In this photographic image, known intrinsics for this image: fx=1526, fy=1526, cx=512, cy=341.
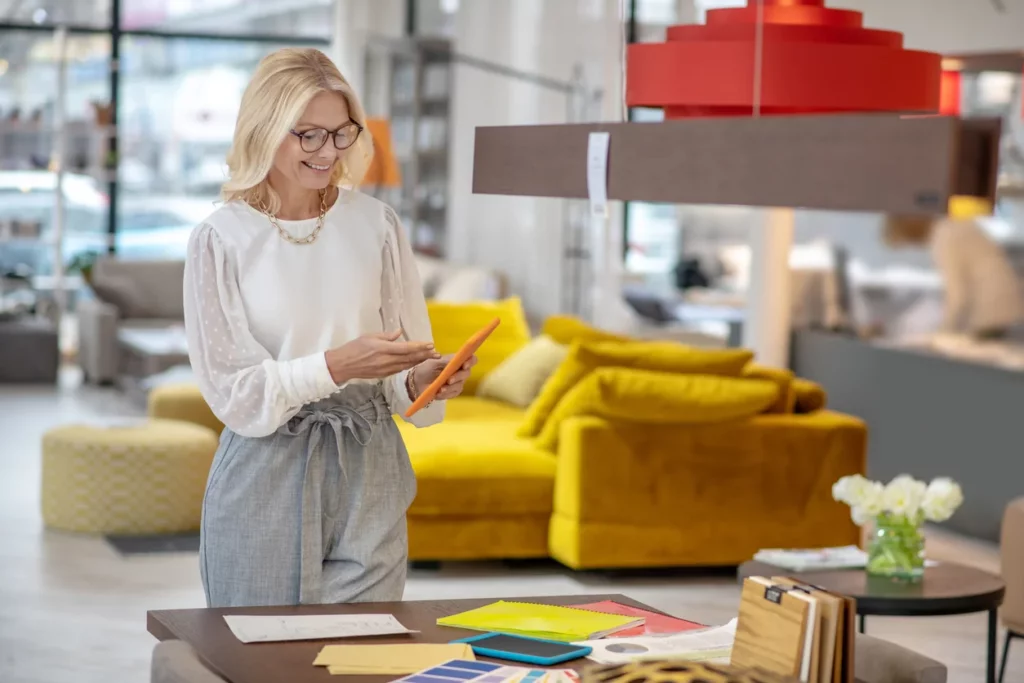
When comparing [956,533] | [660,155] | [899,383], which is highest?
[660,155]

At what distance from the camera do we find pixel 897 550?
4.20 m

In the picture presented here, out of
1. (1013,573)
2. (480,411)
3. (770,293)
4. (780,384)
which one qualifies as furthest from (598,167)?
(770,293)

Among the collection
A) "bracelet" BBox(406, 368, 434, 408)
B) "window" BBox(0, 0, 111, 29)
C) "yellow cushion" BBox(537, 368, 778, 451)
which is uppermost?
"window" BBox(0, 0, 111, 29)

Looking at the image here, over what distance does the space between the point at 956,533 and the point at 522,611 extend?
16.6 ft

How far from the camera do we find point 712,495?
226 inches

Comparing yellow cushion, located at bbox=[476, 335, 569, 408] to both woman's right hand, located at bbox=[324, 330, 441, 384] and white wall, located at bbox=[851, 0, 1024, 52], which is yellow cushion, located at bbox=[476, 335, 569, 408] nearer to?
white wall, located at bbox=[851, 0, 1024, 52]

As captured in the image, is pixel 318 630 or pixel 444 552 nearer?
pixel 318 630

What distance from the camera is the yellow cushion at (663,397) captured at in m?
5.46

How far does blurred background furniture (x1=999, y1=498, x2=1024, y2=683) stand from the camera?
14.7 ft

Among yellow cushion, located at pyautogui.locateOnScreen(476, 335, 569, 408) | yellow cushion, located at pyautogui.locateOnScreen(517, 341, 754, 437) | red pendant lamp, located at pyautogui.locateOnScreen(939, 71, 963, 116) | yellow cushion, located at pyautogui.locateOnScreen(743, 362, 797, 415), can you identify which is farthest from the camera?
yellow cushion, located at pyautogui.locateOnScreen(476, 335, 569, 408)

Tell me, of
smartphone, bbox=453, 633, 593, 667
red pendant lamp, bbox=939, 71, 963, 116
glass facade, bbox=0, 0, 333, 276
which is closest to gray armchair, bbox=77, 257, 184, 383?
glass facade, bbox=0, 0, 333, 276

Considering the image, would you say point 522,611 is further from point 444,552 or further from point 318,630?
point 444,552

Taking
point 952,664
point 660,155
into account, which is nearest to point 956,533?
point 952,664

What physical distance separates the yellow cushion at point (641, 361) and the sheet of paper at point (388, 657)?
3523mm
